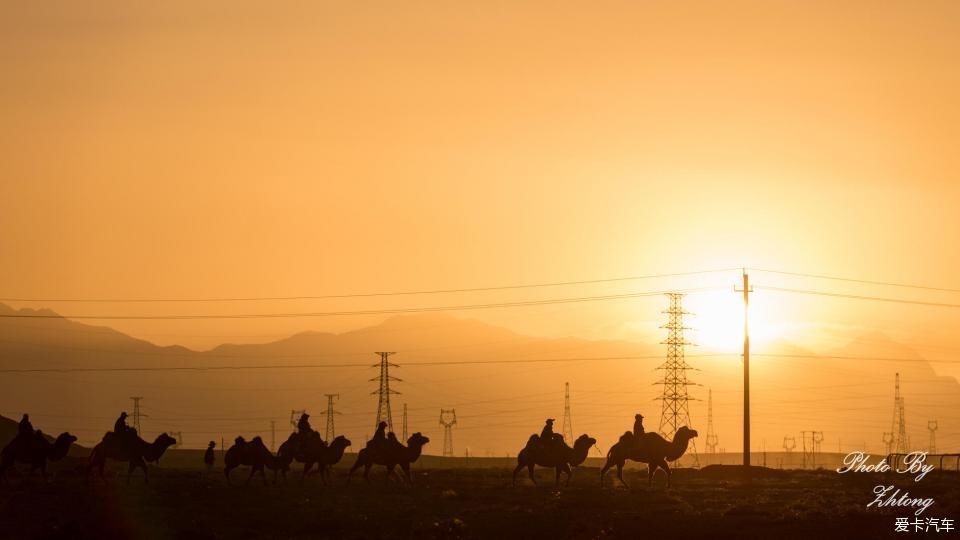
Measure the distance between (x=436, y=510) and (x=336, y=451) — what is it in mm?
15687

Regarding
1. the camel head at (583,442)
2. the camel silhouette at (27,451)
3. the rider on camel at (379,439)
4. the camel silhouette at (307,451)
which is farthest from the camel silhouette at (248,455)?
the camel head at (583,442)

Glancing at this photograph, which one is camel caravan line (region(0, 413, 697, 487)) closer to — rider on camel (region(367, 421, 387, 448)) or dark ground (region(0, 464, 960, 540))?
rider on camel (region(367, 421, 387, 448))

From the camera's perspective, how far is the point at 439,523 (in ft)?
145

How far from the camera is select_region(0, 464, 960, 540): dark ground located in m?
43.8

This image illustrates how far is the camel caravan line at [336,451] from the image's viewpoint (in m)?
58.8

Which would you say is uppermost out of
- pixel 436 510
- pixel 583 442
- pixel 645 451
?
pixel 583 442

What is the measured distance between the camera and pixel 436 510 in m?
48.7

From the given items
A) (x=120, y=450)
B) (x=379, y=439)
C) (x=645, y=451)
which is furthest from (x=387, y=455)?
(x=120, y=450)

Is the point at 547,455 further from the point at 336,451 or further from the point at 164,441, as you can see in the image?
the point at 164,441

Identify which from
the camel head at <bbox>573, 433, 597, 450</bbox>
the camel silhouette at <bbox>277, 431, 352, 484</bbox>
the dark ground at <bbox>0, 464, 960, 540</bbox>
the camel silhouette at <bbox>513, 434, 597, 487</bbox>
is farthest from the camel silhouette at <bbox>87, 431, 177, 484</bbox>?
the camel head at <bbox>573, 433, 597, 450</bbox>

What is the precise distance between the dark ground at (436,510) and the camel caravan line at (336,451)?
1181 mm

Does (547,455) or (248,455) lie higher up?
(547,455)

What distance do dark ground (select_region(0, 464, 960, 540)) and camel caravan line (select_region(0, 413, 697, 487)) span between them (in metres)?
1.18

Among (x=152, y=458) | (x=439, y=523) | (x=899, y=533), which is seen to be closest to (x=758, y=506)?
(x=899, y=533)
